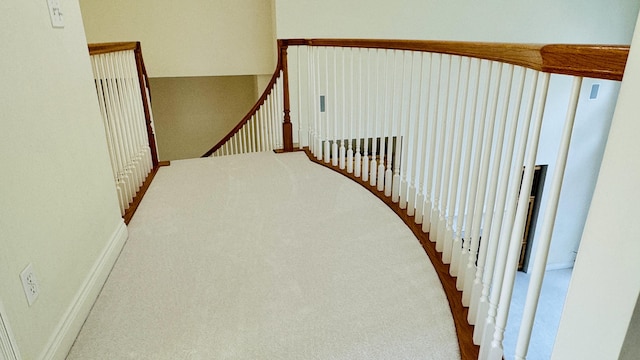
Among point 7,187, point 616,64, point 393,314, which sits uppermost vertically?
point 616,64

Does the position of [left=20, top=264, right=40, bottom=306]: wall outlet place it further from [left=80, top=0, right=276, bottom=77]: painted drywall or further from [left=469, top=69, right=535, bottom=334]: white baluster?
[left=80, top=0, right=276, bottom=77]: painted drywall

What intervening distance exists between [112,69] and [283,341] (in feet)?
6.19

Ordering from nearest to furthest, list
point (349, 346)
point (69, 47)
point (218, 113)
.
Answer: point (349, 346) → point (69, 47) → point (218, 113)

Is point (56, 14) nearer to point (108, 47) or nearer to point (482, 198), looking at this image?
point (108, 47)

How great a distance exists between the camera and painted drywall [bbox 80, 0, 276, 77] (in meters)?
4.79

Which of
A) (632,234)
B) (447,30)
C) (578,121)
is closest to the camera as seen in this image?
(632,234)

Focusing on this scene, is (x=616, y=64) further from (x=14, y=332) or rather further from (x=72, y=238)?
(x=72, y=238)

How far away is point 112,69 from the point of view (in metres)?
2.31

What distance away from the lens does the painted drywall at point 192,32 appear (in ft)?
15.7

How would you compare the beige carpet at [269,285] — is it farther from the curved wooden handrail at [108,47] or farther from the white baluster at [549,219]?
the curved wooden handrail at [108,47]

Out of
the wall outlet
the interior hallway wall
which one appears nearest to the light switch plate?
the wall outlet

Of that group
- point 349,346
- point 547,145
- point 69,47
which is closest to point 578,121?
point 547,145

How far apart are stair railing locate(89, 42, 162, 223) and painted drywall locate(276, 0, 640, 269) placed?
7.29 feet

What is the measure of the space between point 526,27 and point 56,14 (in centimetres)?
547
